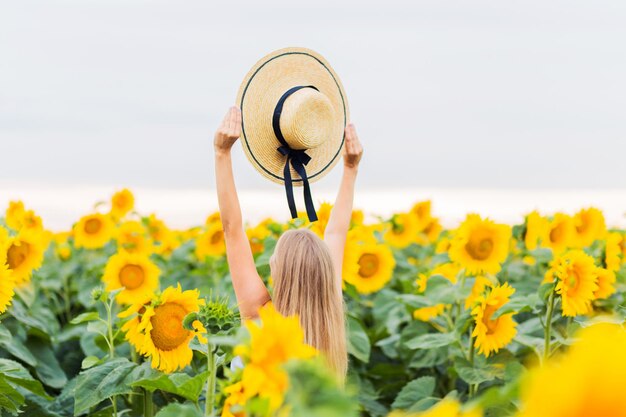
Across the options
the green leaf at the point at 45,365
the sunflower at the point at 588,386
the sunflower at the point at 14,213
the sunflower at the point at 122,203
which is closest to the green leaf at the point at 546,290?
the green leaf at the point at 45,365

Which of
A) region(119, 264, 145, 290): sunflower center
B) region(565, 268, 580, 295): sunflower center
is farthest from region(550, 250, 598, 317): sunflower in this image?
region(119, 264, 145, 290): sunflower center

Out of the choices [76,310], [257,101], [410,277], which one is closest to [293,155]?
[257,101]

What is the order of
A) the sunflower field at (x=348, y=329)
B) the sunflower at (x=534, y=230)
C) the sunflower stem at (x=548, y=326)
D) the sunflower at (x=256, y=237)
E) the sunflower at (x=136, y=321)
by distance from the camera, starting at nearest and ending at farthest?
the sunflower field at (x=348, y=329) → the sunflower at (x=136, y=321) → the sunflower stem at (x=548, y=326) → the sunflower at (x=534, y=230) → the sunflower at (x=256, y=237)

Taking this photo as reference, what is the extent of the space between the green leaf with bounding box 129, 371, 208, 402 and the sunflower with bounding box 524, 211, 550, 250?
2.85 meters

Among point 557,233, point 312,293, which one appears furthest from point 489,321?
point 312,293

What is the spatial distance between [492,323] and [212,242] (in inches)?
104

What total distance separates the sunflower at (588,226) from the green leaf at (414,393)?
1.58m

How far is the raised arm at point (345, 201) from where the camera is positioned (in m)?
3.14

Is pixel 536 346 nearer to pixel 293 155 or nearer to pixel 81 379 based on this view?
pixel 293 155

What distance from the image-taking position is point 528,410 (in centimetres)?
65

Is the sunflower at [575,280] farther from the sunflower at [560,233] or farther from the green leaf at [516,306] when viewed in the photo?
the sunflower at [560,233]

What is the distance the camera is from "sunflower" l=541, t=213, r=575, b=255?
4859 millimetres

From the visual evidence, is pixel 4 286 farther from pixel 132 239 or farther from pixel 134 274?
pixel 132 239

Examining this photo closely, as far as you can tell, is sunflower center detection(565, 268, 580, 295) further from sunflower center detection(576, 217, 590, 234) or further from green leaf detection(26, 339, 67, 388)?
green leaf detection(26, 339, 67, 388)
